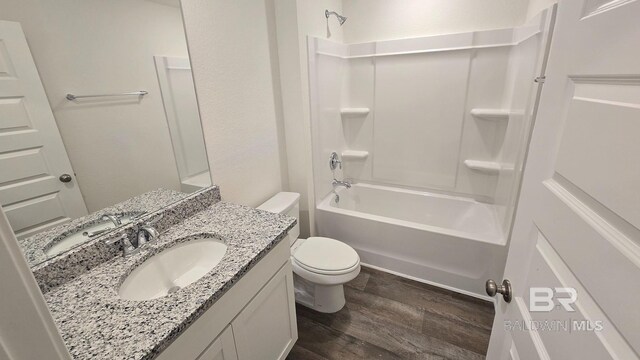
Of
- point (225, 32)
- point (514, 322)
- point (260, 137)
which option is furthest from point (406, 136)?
point (514, 322)

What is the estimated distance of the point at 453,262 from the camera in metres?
1.94

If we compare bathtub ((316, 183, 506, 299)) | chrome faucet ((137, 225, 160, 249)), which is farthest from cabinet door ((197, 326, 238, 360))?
bathtub ((316, 183, 506, 299))

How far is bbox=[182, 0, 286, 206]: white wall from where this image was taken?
4.51 feet

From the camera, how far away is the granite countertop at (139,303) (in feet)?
2.27

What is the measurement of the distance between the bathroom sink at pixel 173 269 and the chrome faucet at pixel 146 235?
0.07 meters

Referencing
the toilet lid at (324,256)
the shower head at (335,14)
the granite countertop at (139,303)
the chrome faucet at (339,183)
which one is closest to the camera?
the granite countertop at (139,303)

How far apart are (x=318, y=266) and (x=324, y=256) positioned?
0.11 metres

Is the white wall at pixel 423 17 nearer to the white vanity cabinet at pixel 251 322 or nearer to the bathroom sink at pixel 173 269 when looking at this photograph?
the white vanity cabinet at pixel 251 322

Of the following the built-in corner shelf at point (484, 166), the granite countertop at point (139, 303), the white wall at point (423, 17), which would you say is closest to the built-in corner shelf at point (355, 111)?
the white wall at point (423, 17)

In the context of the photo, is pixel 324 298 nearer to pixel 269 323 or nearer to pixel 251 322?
pixel 269 323

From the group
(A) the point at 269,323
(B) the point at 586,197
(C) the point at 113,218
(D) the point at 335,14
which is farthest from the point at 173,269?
(D) the point at 335,14

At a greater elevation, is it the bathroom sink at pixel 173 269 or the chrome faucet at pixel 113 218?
the chrome faucet at pixel 113 218

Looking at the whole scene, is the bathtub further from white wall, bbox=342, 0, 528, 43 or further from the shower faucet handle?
white wall, bbox=342, 0, 528, 43

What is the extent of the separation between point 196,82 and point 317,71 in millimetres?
1010
